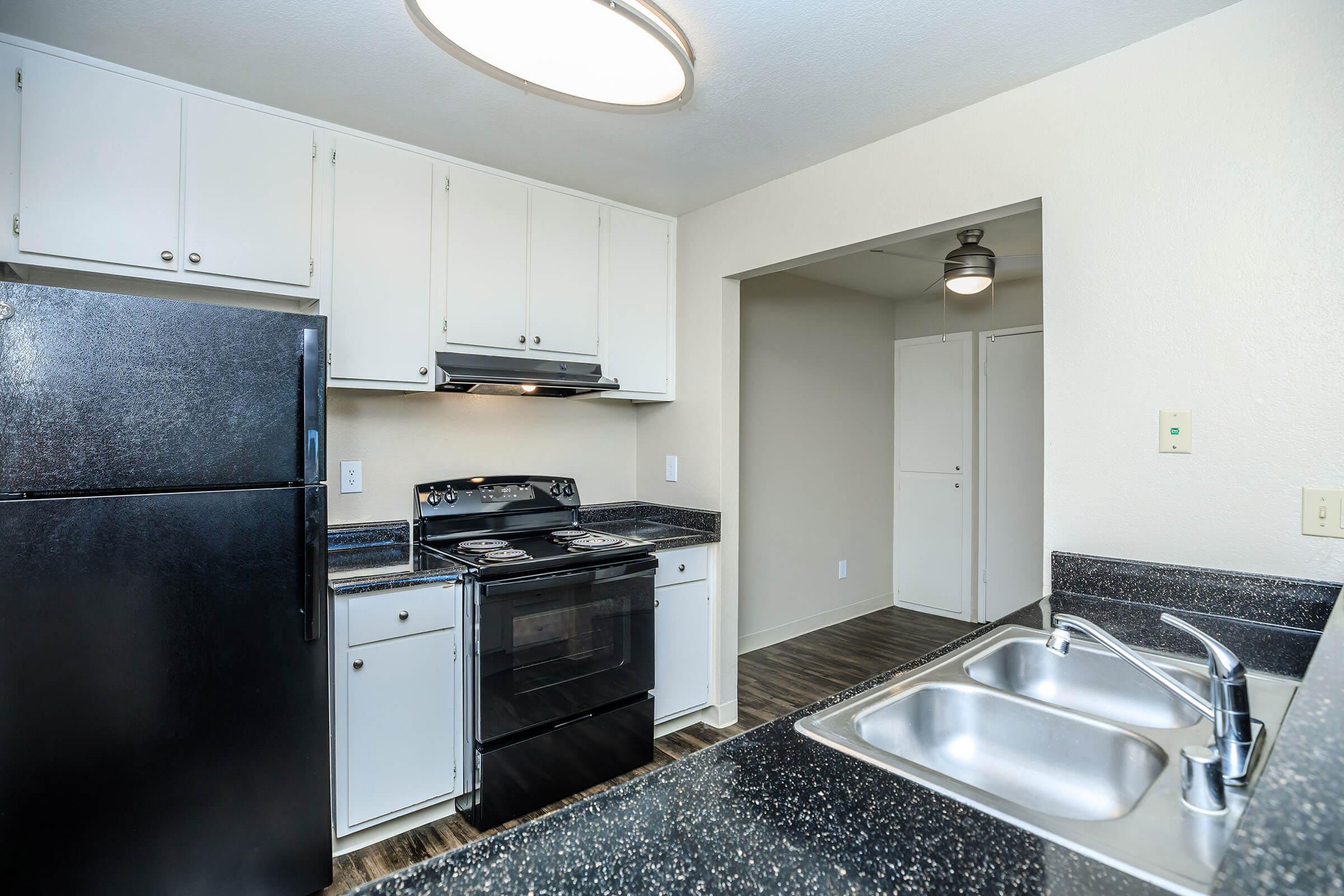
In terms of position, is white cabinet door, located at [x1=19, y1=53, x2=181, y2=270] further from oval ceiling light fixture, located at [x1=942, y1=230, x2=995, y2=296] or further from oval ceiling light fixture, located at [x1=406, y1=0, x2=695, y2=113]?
oval ceiling light fixture, located at [x1=942, y1=230, x2=995, y2=296]

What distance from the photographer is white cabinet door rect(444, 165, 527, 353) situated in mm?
2535

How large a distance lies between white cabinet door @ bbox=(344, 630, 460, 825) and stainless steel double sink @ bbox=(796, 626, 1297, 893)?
1529mm

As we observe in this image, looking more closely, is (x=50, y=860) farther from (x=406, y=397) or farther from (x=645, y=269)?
(x=645, y=269)

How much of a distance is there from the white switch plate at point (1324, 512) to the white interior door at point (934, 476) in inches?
119

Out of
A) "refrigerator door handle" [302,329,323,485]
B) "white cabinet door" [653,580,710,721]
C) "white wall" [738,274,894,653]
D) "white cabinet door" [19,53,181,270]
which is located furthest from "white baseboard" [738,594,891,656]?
"white cabinet door" [19,53,181,270]

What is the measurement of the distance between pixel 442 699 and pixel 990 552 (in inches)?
147

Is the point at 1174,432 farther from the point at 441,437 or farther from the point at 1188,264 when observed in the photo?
the point at 441,437

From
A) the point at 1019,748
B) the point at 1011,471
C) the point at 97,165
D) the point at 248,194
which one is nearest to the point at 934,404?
the point at 1011,471

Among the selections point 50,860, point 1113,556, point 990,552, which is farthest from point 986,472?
point 50,860

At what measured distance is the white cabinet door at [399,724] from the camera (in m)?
2.00

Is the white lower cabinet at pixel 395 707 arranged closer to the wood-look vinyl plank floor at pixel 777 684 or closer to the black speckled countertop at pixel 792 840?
Answer: the wood-look vinyl plank floor at pixel 777 684

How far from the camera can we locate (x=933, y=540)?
4793mm

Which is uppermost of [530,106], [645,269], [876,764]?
[530,106]

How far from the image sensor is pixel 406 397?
2.69 m
